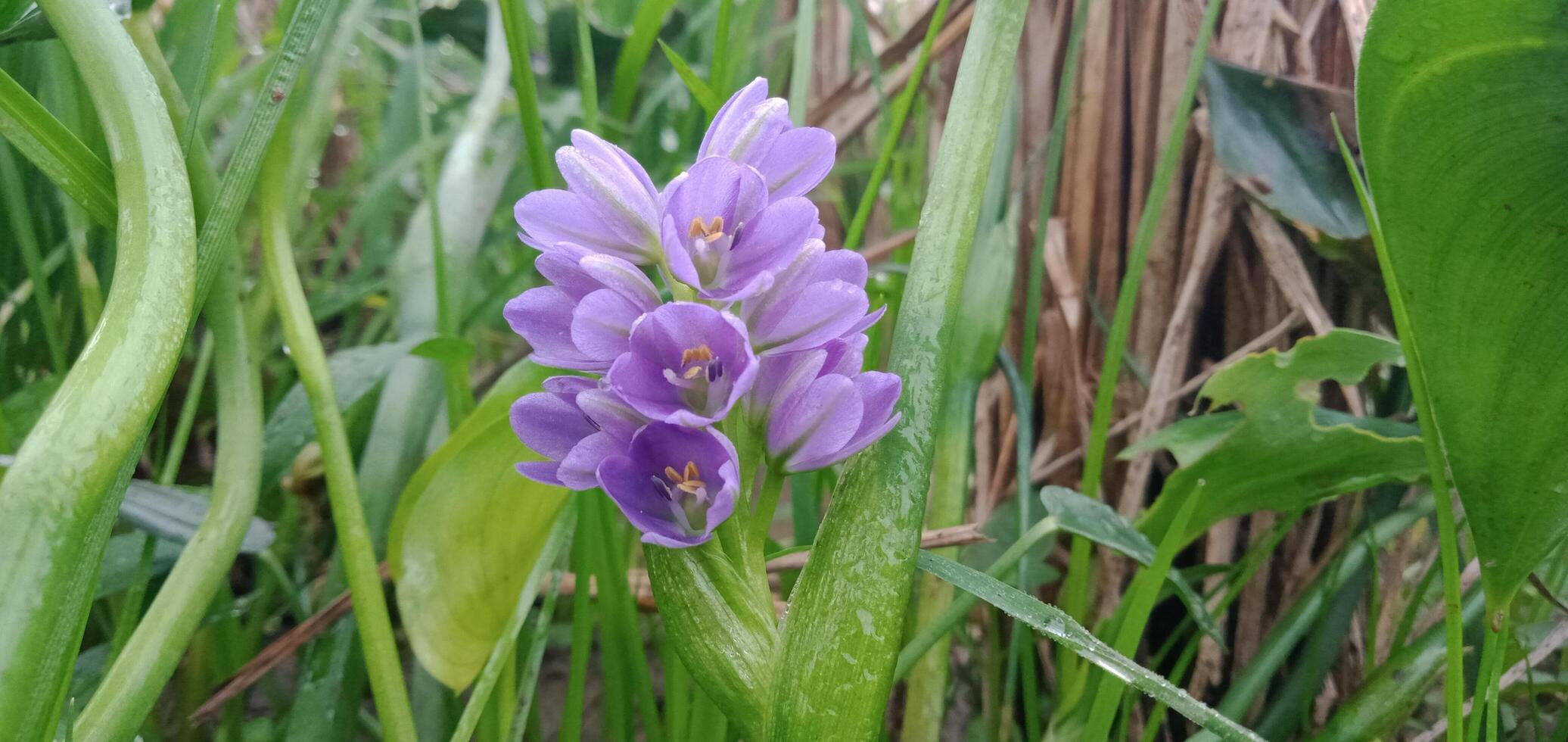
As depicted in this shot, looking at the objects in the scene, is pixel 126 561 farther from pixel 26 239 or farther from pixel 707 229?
pixel 707 229

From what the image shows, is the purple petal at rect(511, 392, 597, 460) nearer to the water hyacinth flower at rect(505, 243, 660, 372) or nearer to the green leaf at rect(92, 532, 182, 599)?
the water hyacinth flower at rect(505, 243, 660, 372)

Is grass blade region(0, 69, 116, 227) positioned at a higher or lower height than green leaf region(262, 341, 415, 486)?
higher

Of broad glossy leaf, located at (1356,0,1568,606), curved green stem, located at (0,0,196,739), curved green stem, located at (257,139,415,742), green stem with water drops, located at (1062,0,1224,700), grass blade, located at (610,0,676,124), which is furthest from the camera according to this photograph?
grass blade, located at (610,0,676,124)

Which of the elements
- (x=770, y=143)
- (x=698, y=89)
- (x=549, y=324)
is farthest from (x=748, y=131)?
(x=698, y=89)

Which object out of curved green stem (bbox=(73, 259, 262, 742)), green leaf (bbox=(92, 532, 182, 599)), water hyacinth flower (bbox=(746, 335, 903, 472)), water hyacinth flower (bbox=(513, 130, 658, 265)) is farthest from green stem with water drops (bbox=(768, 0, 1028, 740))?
green leaf (bbox=(92, 532, 182, 599))

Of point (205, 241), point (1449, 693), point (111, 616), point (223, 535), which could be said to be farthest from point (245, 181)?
point (1449, 693)
